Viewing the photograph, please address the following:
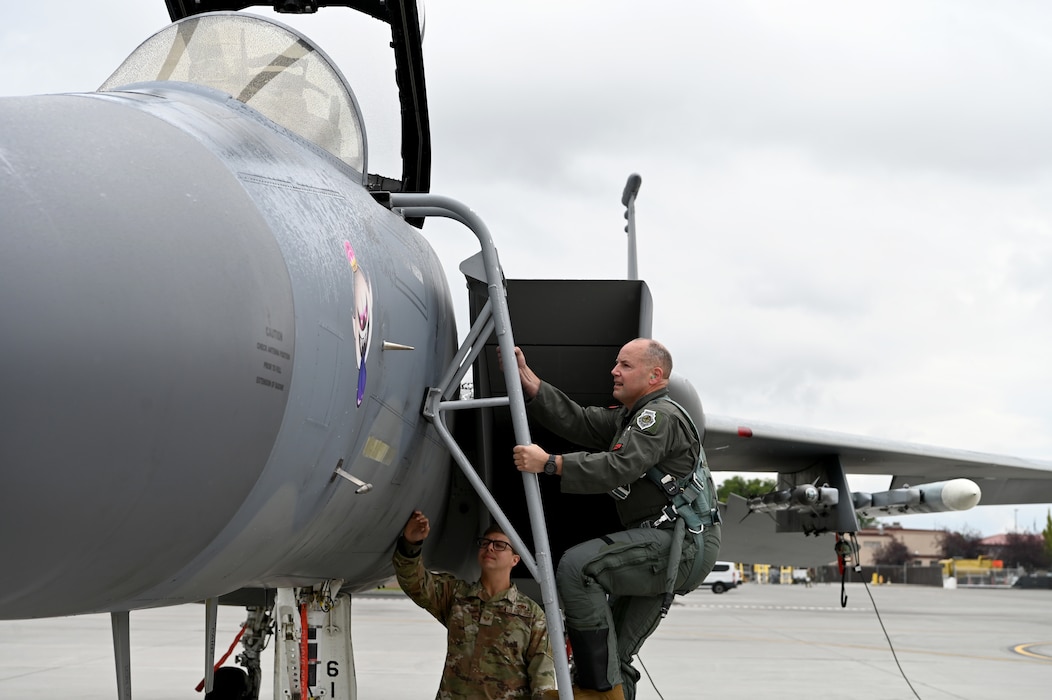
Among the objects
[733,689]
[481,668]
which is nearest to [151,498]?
[481,668]

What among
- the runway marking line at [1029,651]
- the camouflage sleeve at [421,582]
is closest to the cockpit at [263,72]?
the camouflage sleeve at [421,582]

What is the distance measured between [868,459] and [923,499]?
0.57 meters

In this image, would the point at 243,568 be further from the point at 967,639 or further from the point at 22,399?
the point at 967,639

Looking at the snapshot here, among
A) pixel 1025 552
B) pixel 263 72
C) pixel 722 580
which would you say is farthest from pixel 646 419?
pixel 1025 552

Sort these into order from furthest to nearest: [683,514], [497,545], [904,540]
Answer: [904,540]
[497,545]
[683,514]

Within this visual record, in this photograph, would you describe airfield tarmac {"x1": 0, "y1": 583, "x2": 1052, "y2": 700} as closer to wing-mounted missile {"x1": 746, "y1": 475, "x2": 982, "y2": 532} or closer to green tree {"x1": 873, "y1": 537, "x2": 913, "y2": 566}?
wing-mounted missile {"x1": 746, "y1": 475, "x2": 982, "y2": 532}

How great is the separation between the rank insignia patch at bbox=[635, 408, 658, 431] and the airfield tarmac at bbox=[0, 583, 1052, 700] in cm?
572

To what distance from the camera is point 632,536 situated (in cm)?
372

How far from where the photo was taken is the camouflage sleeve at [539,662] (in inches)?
150

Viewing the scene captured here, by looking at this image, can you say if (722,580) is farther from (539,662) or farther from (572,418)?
(539,662)

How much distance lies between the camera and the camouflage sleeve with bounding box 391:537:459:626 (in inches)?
143

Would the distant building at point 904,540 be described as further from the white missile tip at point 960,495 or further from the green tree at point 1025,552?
the white missile tip at point 960,495

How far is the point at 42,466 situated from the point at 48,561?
190 mm

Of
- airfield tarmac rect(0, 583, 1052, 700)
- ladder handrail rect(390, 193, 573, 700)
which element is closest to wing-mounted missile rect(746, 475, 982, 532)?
airfield tarmac rect(0, 583, 1052, 700)
